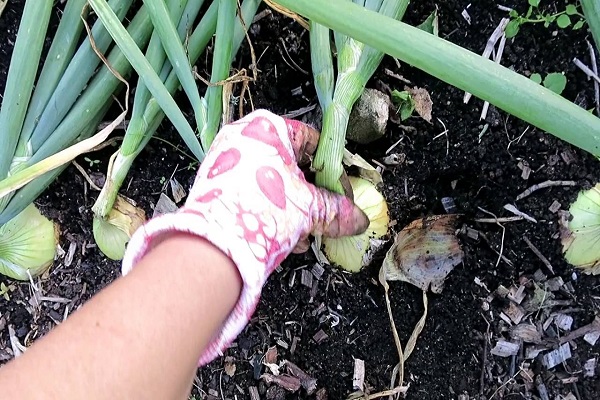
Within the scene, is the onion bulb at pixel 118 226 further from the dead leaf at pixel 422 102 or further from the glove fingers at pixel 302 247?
the dead leaf at pixel 422 102

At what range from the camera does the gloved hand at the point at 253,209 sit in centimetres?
86

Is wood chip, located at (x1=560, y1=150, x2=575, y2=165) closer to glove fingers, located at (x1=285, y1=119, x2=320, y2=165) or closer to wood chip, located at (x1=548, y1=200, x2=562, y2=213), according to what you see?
wood chip, located at (x1=548, y1=200, x2=562, y2=213)

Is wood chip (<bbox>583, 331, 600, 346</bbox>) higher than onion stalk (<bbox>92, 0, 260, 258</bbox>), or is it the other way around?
onion stalk (<bbox>92, 0, 260, 258</bbox>)

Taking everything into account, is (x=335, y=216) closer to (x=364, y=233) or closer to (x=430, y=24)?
(x=364, y=233)

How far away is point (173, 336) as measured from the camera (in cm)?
74

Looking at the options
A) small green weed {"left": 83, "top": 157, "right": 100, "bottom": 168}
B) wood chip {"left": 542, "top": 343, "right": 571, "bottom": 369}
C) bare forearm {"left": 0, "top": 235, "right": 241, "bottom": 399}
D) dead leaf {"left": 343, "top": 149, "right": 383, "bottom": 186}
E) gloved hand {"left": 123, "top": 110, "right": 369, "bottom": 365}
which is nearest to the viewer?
bare forearm {"left": 0, "top": 235, "right": 241, "bottom": 399}

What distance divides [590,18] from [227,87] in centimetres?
65

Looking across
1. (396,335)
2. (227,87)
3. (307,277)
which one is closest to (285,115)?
(227,87)

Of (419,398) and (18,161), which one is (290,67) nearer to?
(18,161)

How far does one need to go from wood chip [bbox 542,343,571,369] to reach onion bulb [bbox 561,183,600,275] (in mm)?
186

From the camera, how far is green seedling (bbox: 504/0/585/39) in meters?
1.22

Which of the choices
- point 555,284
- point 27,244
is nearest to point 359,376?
point 555,284

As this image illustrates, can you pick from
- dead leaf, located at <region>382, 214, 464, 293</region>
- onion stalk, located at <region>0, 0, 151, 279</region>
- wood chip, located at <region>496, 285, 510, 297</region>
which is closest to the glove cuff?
onion stalk, located at <region>0, 0, 151, 279</region>

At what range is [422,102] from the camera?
4.22 ft
